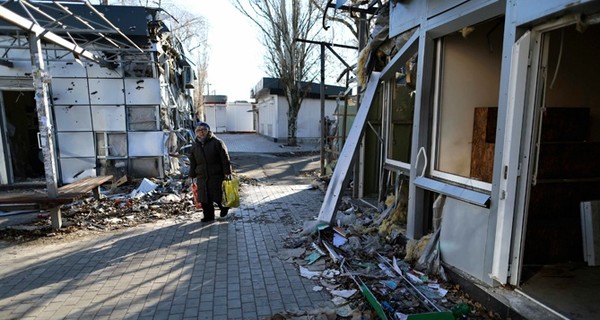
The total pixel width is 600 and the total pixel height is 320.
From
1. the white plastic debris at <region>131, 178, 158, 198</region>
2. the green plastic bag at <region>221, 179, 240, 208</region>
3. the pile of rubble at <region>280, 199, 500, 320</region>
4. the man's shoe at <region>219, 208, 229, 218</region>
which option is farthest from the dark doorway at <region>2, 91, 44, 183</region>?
the pile of rubble at <region>280, 199, 500, 320</region>

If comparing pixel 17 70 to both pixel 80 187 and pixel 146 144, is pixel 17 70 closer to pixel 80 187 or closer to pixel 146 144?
pixel 146 144

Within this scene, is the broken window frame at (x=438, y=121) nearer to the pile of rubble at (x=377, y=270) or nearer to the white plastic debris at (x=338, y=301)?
the pile of rubble at (x=377, y=270)

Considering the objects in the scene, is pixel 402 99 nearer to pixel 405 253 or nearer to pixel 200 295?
pixel 405 253

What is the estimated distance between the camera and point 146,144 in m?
8.59

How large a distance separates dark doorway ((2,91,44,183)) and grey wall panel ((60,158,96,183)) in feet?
3.84

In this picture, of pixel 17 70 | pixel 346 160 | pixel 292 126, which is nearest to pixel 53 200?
pixel 346 160

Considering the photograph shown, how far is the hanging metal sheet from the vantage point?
5.02 metres

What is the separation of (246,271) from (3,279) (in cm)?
265

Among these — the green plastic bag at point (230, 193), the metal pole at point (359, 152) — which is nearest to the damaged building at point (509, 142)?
the metal pole at point (359, 152)

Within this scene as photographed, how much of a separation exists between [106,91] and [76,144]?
1.53m

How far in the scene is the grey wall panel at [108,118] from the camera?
328 inches

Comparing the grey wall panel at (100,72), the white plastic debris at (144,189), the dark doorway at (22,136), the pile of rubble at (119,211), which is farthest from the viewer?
the dark doorway at (22,136)

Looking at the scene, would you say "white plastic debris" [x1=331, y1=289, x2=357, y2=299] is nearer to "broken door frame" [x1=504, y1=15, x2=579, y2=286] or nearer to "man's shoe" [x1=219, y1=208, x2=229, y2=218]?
"broken door frame" [x1=504, y1=15, x2=579, y2=286]

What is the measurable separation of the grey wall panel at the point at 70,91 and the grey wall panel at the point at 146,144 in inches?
53.2
